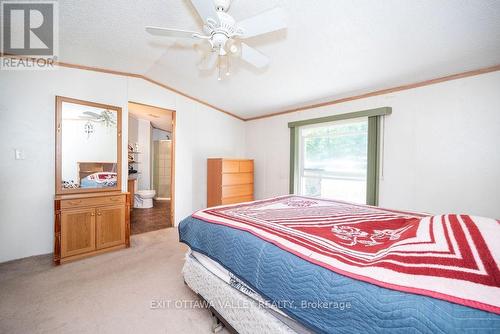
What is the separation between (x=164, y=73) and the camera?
329 centimetres

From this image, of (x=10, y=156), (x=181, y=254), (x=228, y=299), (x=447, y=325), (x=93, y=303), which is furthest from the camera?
(x=181, y=254)

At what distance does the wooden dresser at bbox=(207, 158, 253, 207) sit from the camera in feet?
13.4

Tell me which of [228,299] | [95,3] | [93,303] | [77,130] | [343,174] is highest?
[95,3]

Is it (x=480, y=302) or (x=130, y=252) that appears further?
(x=130, y=252)

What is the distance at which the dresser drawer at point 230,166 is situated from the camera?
409 cm

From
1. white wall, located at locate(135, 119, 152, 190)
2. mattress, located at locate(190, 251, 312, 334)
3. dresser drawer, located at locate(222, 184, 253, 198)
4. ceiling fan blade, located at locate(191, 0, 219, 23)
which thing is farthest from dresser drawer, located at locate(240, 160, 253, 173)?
white wall, located at locate(135, 119, 152, 190)

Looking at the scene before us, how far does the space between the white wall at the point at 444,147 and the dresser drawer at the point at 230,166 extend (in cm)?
229

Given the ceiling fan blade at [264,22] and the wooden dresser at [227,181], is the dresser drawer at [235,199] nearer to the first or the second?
the wooden dresser at [227,181]

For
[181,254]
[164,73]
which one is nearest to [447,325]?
[181,254]

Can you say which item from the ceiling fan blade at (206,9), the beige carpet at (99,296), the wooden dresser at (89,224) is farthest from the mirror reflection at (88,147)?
the ceiling fan blade at (206,9)

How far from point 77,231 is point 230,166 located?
8.15 ft

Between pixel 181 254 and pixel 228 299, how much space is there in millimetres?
1562

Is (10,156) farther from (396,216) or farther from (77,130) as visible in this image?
(396,216)

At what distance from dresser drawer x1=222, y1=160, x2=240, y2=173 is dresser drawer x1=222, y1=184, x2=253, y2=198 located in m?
0.33
